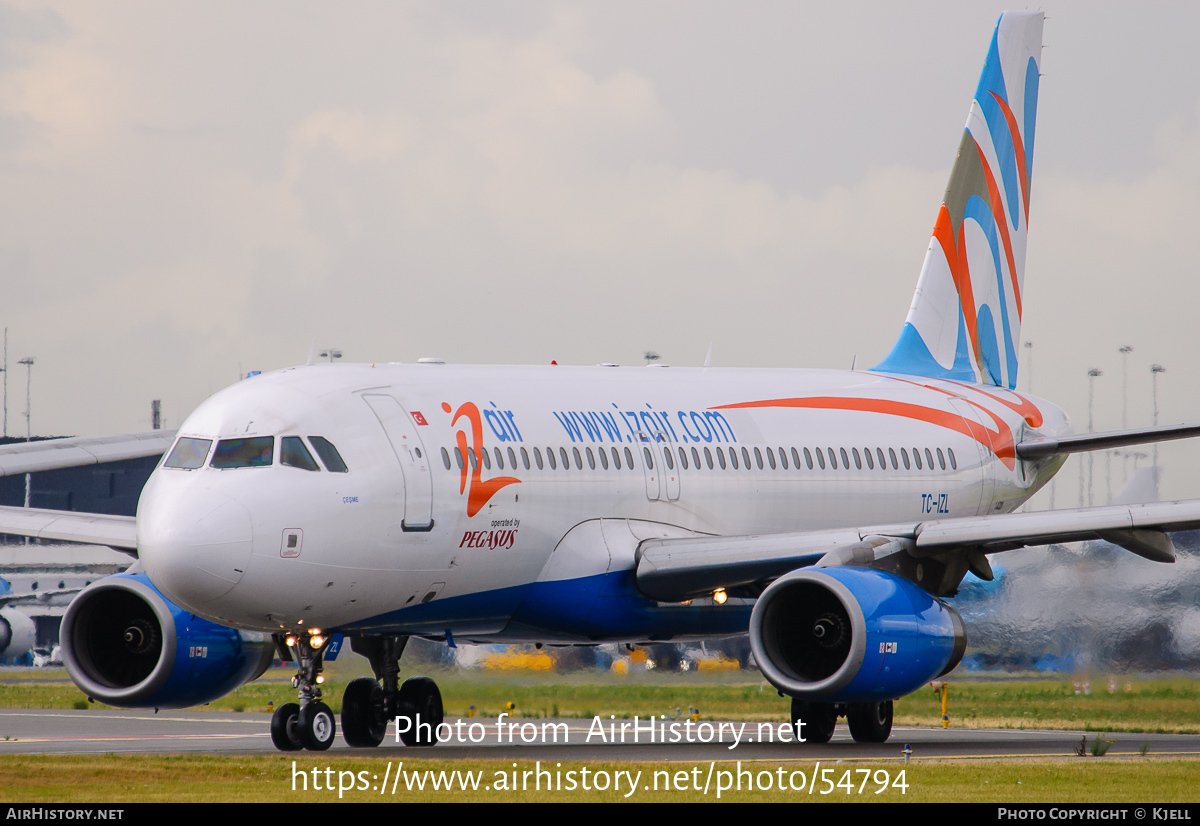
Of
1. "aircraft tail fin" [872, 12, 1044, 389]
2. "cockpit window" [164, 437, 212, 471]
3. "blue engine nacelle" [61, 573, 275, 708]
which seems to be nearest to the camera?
"cockpit window" [164, 437, 212, 471]

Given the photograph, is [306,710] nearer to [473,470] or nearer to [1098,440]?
[473,470]

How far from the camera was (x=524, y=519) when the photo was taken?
20.3 metres

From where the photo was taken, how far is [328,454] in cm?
1839

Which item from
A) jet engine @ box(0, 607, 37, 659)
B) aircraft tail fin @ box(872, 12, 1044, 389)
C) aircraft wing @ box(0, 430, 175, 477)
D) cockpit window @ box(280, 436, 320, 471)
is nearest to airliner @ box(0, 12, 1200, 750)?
cockpit window @ box(280, 436, 320, 471)

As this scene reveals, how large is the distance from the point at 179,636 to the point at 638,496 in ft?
18.6

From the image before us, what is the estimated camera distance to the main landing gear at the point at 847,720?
22.4 meters

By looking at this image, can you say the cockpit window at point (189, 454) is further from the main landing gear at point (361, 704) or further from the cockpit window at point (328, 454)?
the main landing gear at point (361, 704)

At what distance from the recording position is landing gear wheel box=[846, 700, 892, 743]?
73.4ft

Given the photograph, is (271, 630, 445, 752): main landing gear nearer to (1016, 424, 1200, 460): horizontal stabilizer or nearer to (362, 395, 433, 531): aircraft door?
(362, 395, 433, 531): aircraft door

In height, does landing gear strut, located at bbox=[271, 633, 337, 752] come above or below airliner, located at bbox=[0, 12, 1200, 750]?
below

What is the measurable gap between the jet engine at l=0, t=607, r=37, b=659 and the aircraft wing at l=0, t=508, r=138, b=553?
30.0 metres
